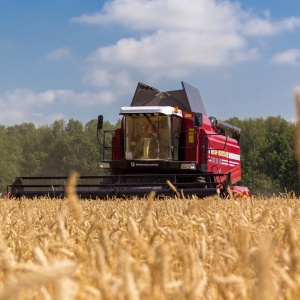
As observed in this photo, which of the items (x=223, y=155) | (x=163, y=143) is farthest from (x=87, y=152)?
(x=163, y=143)

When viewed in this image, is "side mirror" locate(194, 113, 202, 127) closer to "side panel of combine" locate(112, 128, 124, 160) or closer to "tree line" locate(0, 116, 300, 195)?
"side panel of combine" locate(112, 128, 124, 160)

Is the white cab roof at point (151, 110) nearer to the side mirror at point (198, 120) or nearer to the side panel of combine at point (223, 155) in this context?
the side mirror at point (198, 120)

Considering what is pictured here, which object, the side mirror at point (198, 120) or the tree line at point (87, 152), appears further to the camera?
the tree line at point (87, 152)

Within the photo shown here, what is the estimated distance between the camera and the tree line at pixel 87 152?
5784 centimetres

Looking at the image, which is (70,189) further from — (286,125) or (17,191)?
(286,125)

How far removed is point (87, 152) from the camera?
81625 millimetres

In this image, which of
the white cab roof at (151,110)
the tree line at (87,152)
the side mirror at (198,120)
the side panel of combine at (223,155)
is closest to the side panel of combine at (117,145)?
the white cab roof at (151,110)

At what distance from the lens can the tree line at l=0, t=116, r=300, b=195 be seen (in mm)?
57844

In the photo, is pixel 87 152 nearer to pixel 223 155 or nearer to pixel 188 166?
pixel 223 155

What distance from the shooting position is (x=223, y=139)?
1712cm

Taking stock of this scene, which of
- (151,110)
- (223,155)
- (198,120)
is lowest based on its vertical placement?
(223,155)

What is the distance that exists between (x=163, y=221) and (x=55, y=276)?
3.42 m

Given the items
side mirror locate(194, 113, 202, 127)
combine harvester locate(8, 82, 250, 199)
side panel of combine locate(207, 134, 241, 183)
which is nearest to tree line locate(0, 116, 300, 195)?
side panel of combine locate(207, 134, 241, 183)

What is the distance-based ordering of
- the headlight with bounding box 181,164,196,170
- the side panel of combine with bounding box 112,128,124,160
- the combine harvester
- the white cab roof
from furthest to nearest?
1. the side panel of combine with bounding box 112,128,124,160
2. the white cab roof
3. the combine harvester
4. the headlight with bounding box 181,164,196,170
